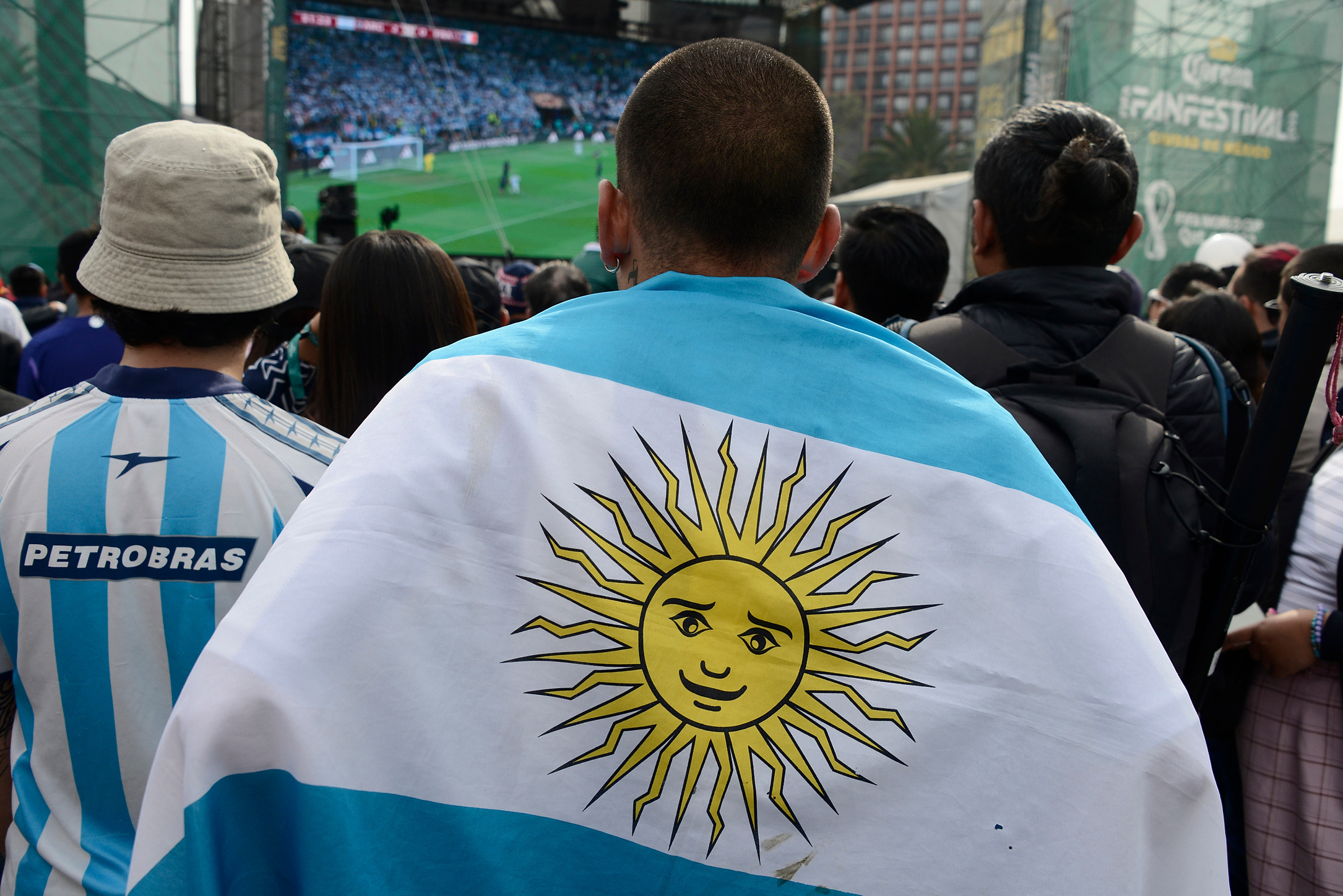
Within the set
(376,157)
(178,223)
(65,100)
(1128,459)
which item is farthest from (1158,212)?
(376,157)

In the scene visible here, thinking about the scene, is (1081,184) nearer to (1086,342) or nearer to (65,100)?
(1086,342)

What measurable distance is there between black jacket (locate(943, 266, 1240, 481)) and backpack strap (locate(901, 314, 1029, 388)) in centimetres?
3

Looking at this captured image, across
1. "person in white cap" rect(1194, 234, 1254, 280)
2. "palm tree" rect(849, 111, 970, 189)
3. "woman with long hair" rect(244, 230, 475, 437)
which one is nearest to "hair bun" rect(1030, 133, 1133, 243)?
"woman with long hair" rect(244, 230, 475, 437)

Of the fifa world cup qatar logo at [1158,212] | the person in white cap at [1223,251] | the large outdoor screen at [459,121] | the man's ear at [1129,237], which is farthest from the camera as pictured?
the large outdoor screen at [459,121]

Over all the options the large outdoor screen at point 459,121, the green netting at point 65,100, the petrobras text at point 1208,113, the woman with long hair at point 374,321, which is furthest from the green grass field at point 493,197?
the woman with long hair at point 374,321

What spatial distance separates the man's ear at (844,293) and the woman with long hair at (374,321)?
3.10 feet

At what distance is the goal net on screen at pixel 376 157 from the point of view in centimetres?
2006

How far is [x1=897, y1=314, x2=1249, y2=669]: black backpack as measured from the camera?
1427 millimetres

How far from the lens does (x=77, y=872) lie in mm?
1176

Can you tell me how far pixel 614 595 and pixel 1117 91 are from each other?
1257 centimetres

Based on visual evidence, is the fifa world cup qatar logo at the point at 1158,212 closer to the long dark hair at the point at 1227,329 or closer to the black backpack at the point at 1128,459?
the long dark hair at the point at 1227,329

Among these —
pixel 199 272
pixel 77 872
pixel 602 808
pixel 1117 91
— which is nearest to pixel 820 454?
pixel 602 808

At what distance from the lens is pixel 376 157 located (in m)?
20.6

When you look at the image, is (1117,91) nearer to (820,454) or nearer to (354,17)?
(820,454)
